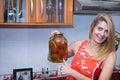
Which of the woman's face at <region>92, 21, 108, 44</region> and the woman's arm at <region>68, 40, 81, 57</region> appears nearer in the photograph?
the woman's face at <region>92, 21, 108, 44</region>

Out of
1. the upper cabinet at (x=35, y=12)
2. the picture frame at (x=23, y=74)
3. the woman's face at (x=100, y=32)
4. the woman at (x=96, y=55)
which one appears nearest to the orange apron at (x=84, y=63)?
the woman at (x=96, y=55)

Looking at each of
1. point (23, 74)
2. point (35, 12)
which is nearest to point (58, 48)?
point (35, 12)

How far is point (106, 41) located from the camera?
5.24 ft

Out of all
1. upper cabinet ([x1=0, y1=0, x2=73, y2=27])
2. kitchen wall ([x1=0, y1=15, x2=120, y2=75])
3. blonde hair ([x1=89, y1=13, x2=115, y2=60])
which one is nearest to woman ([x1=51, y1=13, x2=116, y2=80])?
blonde hair ([x1=89, y1=13, x2=115, y2=60])

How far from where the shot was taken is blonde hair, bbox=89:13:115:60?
151 cm

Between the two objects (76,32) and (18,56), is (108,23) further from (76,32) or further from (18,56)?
(18,56)

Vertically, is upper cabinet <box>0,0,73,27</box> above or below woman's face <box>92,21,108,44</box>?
above

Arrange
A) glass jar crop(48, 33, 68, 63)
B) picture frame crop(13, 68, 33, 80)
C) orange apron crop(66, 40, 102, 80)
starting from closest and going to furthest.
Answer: glass jar crop(48, 33, 68, 63) < orange apron crop(66, 40, 102, 80) < picture frame crop(13, 68, 33, 80)

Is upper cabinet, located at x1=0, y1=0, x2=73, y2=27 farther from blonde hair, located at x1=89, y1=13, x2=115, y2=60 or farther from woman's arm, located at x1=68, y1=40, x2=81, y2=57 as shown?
blonde hair, located at x1=89, y1=13, x2=115, y2=60

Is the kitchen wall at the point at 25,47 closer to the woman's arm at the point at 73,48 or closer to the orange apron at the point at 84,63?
the woman's arm at the point at 73,48

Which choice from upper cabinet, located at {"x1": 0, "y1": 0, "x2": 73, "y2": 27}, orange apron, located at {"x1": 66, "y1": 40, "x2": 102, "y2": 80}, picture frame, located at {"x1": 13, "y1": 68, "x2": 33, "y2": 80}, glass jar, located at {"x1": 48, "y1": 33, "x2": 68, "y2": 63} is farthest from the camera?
picture frame, located at {"x1": 13, "y1": 68, "x2": 33, "y2": 80}

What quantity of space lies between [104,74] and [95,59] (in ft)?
0.50

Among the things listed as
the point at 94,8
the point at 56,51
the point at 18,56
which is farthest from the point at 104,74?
the point at 18,56

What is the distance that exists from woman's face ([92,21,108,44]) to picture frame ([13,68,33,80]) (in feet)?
2.60
